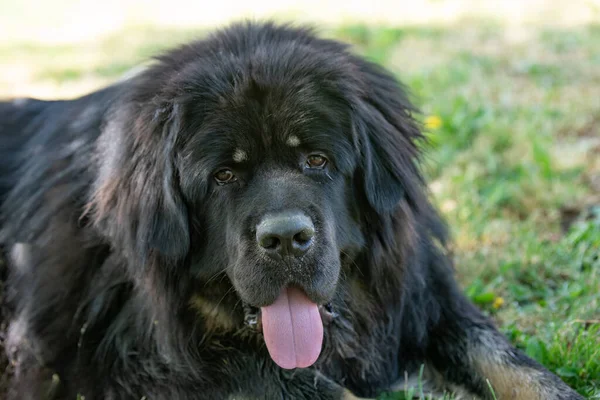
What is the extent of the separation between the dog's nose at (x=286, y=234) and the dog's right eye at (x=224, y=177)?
318 millimetres

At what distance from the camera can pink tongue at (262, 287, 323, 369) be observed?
10.5 feet

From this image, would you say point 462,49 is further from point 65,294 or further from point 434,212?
point 65,294

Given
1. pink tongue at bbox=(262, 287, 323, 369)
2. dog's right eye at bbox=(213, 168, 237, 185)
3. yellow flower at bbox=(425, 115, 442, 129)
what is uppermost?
dog's right eye at bbox=(213, 168, 237, 185)

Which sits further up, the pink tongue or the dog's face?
the dog's face

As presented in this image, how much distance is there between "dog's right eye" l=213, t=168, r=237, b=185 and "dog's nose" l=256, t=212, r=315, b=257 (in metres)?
0.32

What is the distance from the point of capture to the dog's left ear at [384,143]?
341cm

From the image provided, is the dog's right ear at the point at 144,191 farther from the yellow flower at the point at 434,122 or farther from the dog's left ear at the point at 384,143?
the yellow flower at the point at 434,122

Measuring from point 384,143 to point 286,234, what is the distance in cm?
77

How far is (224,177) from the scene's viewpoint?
3.29 meters

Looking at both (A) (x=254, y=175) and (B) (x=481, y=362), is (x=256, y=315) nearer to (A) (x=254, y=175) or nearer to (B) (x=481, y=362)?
(A) (x=254, y=175)

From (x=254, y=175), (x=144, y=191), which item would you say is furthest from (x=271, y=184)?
(x=144, y=191)

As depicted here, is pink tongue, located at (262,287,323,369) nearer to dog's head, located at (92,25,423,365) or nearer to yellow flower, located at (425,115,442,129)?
dog's head, located at (92,25,423,365)

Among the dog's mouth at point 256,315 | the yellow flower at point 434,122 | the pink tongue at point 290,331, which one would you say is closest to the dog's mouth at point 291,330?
the pink tongue at point 290,331

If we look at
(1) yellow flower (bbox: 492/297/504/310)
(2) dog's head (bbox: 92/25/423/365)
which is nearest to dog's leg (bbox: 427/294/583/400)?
(1) yellow flower (bbox: 492/297/504/310)
